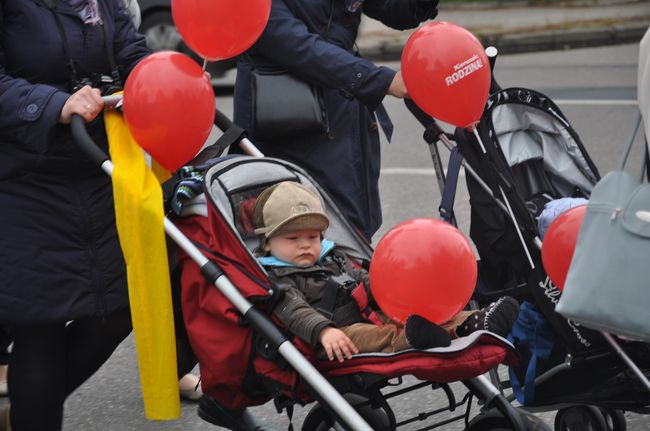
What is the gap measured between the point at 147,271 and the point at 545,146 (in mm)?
1546

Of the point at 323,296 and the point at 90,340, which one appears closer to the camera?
the point at 323,296

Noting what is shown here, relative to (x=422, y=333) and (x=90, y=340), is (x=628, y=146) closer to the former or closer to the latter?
(x=422, y=333)

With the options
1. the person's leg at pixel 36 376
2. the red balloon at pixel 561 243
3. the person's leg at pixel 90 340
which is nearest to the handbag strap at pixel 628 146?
the red balloon at pixel 561 243

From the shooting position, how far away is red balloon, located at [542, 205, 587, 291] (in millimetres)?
3559

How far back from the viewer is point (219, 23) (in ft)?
11.7

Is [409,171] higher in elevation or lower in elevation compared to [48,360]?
lower

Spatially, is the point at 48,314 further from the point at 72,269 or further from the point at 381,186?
the point at 381,186

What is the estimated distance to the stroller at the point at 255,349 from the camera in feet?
10.6

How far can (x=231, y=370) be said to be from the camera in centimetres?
346

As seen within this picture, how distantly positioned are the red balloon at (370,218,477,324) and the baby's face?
0.35 metres

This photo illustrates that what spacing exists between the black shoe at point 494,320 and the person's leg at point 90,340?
1.07m

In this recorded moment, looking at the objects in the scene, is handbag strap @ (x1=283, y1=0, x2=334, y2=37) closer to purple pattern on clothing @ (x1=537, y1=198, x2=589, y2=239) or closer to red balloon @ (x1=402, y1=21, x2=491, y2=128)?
red balloon @ (x1=402, y1=21, x2=491, y2=128)

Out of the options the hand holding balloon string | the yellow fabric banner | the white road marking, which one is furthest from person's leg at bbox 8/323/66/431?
the white road marking

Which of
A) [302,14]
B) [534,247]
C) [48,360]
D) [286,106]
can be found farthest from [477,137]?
[48,360]
